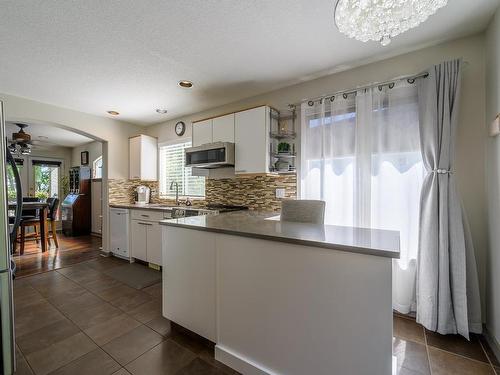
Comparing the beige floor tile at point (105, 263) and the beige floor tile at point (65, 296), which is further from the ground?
the beige floor tile at point (65, 296)

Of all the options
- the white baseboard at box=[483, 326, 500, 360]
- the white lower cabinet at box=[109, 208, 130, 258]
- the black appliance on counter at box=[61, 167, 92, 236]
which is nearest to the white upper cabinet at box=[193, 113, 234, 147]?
the white lower cabinet at box=[109, 208, 130, 258]

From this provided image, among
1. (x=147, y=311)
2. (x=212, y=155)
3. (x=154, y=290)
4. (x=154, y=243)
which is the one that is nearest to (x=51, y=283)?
(x=154, y=243)

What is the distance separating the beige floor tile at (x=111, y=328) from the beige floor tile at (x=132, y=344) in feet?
0.20

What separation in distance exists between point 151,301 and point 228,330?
1265mm

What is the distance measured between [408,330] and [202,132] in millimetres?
3145

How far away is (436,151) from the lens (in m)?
1.88

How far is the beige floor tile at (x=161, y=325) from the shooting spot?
73.4 inches

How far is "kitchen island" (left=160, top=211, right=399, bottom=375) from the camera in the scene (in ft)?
3.44

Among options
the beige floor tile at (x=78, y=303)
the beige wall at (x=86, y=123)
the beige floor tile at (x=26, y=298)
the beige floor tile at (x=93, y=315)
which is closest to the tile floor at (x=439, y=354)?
the beige floor tile at (x=93, y=315)

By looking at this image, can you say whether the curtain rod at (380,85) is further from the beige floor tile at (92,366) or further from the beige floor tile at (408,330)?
the beige floor tile at (92,366)

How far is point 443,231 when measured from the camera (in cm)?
180

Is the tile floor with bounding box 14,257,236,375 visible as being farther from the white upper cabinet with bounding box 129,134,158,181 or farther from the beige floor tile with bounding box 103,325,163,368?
the white upper cabinet with bounding box 129,134,158,181

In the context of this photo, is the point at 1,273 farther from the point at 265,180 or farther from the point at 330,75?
the point at 330,75

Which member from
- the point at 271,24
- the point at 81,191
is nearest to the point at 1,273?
the point at 271,24
